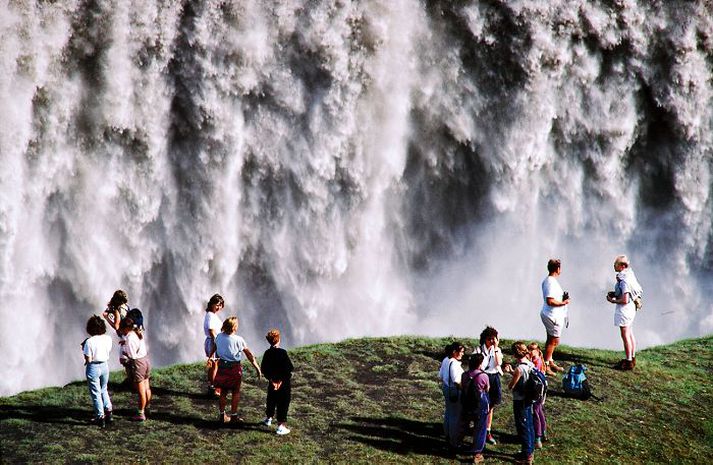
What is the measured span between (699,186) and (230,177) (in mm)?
16297

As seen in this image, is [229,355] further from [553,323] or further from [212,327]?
[553,323]

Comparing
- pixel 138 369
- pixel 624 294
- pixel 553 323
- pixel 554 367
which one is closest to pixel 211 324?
pixel 138 369

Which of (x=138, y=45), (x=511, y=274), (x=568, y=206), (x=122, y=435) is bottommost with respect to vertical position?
(x=122, y=435)

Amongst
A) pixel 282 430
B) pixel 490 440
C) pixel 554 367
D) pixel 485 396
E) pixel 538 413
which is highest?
pixel 554 367

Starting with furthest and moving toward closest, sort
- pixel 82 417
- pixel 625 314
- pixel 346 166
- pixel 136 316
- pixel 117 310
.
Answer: pixel 346 166 < pixel 625 314 < pixel 117 310 < pixel 136 316 < pixel 82 417

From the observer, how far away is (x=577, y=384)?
64.0 feet

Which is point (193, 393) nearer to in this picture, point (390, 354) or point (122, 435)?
point (122, 435)

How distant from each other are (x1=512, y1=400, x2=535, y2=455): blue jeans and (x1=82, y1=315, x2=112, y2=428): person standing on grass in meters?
7.22

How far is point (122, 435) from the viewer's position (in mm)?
16469

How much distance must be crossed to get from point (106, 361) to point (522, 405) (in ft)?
24.3

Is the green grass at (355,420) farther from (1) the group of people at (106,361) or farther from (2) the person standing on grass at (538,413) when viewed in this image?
(1) the group of people at (106,361)

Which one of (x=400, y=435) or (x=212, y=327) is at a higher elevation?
(x=212, y=327)

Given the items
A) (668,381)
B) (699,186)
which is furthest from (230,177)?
(699,186)

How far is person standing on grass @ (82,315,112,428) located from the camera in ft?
53.4
